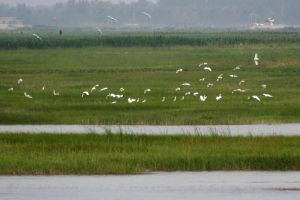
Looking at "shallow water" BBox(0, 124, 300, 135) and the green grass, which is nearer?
the green grass

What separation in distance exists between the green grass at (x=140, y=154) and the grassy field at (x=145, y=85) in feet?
19.6

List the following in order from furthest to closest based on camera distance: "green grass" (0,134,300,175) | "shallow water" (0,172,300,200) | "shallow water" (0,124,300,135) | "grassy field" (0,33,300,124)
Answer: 1. "grassy field" (0,33,300,124)
2. "shallow water" (0,124,300,135)
3. "green grass" (0,134,300,175)
4. "shallow water" (0,172,300,200)

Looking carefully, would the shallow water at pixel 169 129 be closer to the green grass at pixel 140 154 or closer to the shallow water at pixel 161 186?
the green grass at pixel 140 154

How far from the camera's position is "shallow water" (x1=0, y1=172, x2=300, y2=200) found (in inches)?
802

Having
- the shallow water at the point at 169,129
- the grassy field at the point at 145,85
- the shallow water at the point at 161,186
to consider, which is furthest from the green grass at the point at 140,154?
the grassy field at the point at 145,85

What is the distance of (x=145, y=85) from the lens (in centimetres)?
4331

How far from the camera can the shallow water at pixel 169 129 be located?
92.4 feet

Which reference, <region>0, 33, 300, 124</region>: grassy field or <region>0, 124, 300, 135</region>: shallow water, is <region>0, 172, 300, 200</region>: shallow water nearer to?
<region>0, 124, 300, 135</region>: shallow water

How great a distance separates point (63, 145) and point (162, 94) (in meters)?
14.6

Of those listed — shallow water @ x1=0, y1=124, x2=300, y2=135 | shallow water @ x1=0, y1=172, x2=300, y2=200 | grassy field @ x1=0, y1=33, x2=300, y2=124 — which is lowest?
grassy field @ x1=0, y1=33, x2=300, y2=124

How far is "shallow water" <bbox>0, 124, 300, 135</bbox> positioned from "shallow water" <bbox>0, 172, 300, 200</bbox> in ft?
17.7

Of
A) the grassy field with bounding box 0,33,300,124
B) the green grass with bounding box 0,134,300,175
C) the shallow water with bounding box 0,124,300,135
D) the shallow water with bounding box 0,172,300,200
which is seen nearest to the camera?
the shallow water with bounding box 0,172,300,200

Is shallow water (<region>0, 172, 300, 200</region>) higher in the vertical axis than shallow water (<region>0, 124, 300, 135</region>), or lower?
higher

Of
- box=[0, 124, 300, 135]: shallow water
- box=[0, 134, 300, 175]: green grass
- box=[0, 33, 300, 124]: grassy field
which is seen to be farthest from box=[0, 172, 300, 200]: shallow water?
box=[0, 33, 300, 124]: grassy field
